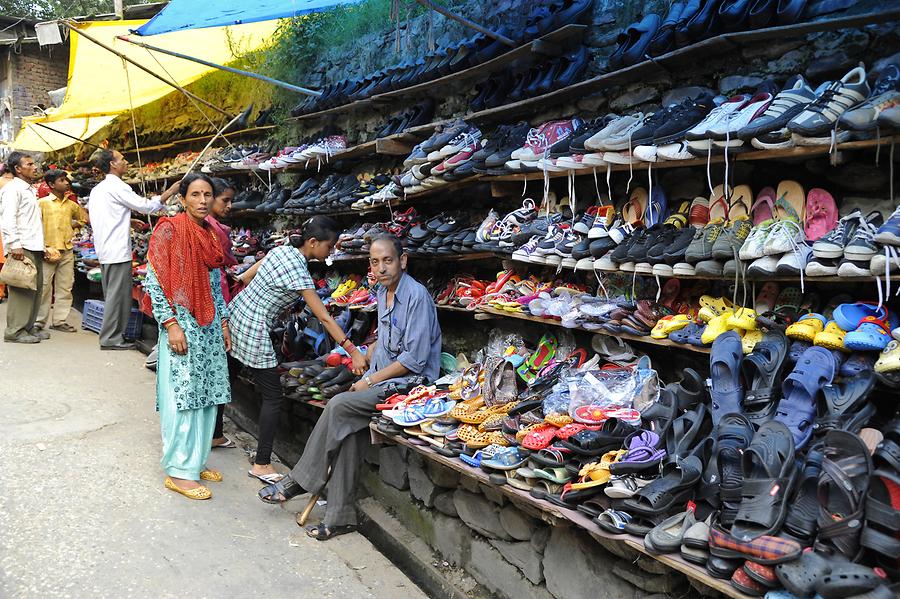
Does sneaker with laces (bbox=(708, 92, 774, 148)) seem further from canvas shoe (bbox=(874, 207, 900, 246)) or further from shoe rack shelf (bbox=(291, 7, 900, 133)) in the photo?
canvas shoe (bbox=(874, 207, 900, 246))

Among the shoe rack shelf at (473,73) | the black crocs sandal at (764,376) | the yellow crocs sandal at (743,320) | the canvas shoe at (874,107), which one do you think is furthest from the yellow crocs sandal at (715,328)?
the shoe rack shelf at (473,73)

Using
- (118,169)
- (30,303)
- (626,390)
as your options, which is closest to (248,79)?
(118,169)

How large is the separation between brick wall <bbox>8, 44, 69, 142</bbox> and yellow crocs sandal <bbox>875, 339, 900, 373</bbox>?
16540mm

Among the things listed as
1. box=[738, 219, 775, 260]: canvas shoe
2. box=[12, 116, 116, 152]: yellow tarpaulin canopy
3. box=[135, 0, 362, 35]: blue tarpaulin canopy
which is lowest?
box=[738, 219, 775, 260]: canvas shoe

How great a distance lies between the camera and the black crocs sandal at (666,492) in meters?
2.33

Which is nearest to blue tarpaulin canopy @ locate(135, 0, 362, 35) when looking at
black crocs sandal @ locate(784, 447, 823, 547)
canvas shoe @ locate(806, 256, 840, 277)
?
canvas shoe @ locate(806, 256, 840, 277)

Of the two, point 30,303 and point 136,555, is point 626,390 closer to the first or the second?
point 136,555

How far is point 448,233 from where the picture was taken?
4453 mm

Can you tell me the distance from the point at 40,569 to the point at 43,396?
8.48 ft

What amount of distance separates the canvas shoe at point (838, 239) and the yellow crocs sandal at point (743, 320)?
0.39 m

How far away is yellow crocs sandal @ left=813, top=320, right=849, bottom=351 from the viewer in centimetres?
243

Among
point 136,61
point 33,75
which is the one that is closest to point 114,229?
point 136,61

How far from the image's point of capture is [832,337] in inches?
96.4

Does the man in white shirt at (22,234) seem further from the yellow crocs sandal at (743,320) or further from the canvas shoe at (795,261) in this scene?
the canvas shoe at (795,261)
